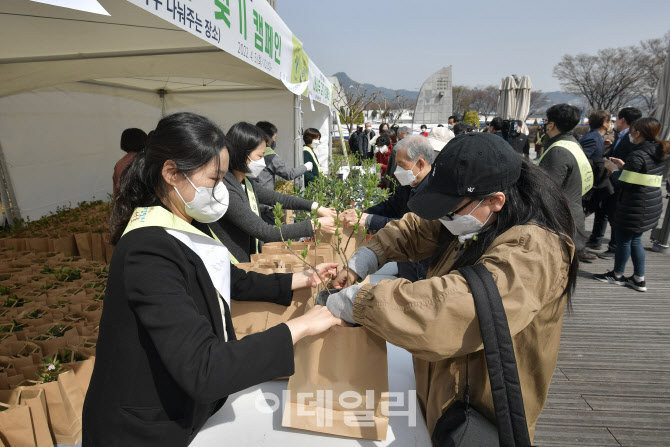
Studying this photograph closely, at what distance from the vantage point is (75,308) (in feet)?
6.76

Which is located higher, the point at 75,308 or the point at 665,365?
the point at 75,308

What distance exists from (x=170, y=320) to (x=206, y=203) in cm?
41

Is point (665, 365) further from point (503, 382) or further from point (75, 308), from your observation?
point (75, 308)

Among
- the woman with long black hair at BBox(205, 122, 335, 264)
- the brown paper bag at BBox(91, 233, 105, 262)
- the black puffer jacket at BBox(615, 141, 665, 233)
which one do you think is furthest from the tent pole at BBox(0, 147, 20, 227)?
the black puffer jacket at BBox(615, 141, 665, 233)

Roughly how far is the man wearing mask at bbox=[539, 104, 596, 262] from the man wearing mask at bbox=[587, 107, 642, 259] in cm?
136

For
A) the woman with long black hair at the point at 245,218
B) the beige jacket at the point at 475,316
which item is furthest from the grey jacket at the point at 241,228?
the beige jacket at the point at 475,316

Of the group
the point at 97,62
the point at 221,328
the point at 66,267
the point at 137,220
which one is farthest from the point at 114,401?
the point at 97,62

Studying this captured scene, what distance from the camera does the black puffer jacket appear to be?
12.3 ft

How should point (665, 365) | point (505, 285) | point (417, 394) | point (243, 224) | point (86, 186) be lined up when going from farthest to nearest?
point (86, 186), point (665, 365), point (243, 224), point (417, 394), point (505, 285)

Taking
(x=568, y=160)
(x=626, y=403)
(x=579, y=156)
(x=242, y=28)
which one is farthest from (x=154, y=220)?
(x=579, y=156)

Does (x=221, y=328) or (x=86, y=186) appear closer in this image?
(x=221, y=328)

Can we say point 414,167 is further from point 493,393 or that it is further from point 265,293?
point 493,393

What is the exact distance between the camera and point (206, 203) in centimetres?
112

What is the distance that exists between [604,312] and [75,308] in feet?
13.8
